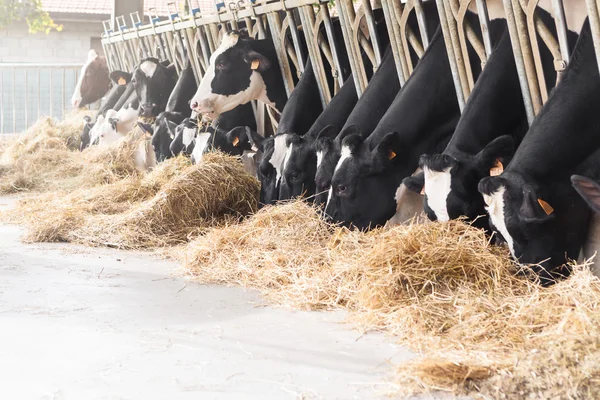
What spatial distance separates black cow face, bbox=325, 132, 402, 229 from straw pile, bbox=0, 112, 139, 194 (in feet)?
14.4

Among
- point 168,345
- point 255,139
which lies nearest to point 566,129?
point 168,345

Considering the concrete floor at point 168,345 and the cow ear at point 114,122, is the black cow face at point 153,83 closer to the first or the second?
the cow ear at point 114,122

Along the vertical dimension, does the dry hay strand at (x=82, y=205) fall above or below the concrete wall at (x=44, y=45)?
below

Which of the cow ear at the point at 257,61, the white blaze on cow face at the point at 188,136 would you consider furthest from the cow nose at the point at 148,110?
the cow ear at the point at 257,61

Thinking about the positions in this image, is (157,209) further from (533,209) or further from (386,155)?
(533,209)

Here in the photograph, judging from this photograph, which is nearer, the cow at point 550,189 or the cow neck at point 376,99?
the cow at point 550,189

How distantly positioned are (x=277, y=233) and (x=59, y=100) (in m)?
16.6

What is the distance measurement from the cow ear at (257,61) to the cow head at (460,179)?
3.86 m

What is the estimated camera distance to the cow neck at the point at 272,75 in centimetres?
877

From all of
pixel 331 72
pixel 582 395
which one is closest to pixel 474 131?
pixel 582 395

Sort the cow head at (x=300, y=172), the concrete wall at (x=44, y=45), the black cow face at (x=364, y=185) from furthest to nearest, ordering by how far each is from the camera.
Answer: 1. the concrete wall at (x=44, y=45)
2. the cow head at (x=300, y=172)
3. the black cow face at (x=364, y=185)

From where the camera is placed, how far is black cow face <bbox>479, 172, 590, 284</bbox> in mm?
4422

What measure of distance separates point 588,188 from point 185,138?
5.65 m

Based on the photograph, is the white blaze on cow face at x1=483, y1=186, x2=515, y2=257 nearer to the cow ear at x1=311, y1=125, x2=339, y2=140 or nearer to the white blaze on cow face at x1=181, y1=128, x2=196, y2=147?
the cow ear at x1=311, y1=125, x2=339, y2=140
